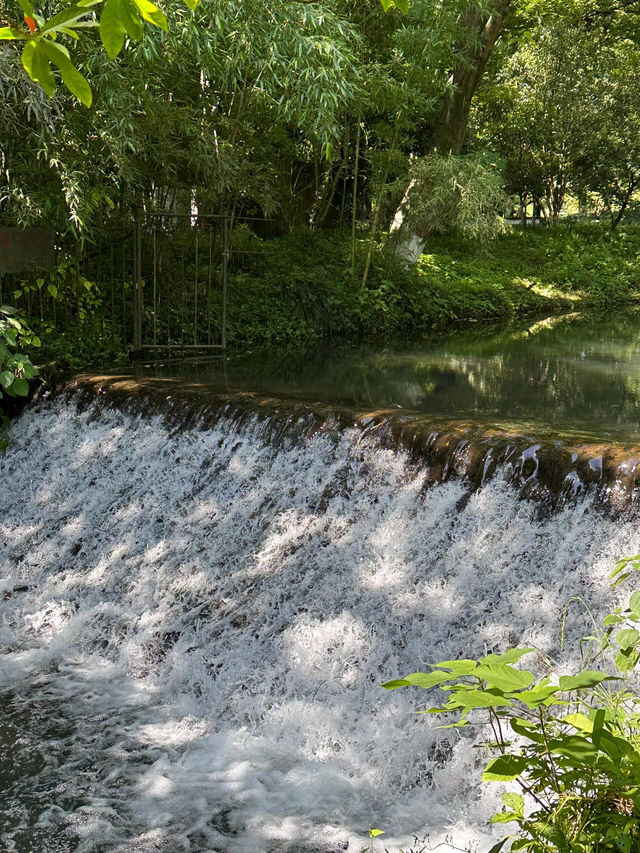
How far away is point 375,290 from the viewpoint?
1273 centimetres

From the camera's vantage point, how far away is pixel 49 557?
5.91 metres

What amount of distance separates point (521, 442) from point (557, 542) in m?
0.66

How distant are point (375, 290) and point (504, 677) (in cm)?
1160

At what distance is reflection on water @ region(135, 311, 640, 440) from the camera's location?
22.6 feet

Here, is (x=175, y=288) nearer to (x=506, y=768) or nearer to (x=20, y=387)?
(x=20, y=387)

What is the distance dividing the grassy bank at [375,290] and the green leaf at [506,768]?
7181 mm

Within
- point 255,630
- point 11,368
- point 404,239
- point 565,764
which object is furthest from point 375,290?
point 565,764

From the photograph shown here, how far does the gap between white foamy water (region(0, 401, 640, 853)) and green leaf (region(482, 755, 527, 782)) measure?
6.92ft

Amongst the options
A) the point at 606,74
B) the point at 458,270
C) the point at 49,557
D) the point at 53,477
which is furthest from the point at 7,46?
the point at 606,74

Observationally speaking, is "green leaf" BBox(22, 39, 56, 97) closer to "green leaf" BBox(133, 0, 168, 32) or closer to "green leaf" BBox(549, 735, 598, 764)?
"green leaf" BBox(133, 0, 168, 32)

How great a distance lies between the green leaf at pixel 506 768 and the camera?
145 cm

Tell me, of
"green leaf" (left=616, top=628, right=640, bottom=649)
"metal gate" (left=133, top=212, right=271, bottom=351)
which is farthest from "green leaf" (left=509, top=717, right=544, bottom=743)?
"metal gate" (left=133, top=212, right=271, bottom=351)

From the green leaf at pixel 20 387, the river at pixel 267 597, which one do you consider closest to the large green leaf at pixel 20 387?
the green leaf at pixel 20 387

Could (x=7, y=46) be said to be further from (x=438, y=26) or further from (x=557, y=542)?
(x=438, y=26)
